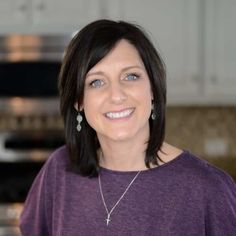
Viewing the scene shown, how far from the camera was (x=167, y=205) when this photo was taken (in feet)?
3.35

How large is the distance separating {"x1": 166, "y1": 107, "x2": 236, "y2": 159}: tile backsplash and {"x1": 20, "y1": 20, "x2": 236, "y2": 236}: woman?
159 centimetres

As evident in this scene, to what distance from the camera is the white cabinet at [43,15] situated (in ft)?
7.19

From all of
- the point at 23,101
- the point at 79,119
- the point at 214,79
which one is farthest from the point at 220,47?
the point at 79,119

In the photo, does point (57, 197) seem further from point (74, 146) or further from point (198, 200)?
point (198, 200)

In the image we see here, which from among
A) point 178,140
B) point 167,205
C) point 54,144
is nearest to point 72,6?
point 54,144

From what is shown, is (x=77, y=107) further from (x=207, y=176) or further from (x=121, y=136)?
(x=207, y=176)

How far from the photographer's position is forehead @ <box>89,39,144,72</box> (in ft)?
3.31

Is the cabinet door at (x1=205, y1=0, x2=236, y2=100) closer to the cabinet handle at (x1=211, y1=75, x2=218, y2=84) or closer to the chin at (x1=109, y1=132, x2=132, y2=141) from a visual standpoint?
the cabinet handle at (x1=211, y1=75, x2=218, y2=84)

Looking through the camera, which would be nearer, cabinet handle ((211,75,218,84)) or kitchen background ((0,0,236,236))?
kitchen background ((0,0,236,236))

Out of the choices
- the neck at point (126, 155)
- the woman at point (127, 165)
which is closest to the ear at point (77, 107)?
the woman at point (127, 165)

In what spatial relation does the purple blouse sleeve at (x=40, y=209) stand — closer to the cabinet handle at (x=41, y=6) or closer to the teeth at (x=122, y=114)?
the teeth at (x=122, y=114)

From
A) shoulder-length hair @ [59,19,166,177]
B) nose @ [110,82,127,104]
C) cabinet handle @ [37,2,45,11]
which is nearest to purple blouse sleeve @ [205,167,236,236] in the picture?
shoulder-length hair @ [59,19,166,177]

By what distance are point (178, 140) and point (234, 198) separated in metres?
1.71

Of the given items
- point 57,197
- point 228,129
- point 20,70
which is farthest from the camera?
point 228,129
